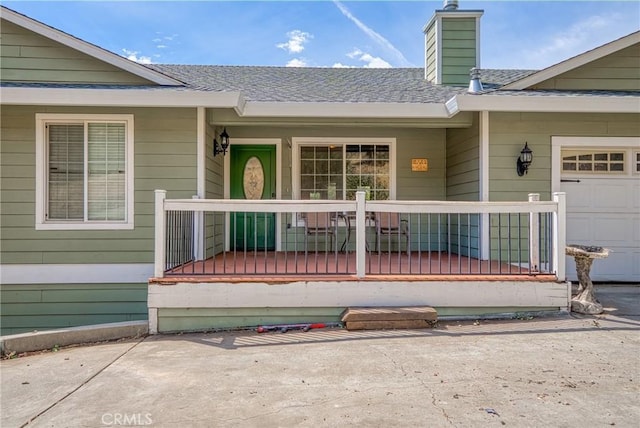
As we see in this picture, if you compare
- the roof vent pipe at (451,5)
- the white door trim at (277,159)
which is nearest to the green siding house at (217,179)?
the white door trim at (277,159)

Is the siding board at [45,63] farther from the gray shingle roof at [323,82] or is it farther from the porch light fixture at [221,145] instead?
the porch light fixture at [221,145]

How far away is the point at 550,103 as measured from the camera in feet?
17.5

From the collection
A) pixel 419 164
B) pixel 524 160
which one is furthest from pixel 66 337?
pixel 524 160

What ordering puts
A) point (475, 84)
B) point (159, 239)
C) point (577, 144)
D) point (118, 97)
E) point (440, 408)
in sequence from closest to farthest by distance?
point (440, 408) → point (159, 239) → point (118, 97) → point (577, 144) → point (475, 84)

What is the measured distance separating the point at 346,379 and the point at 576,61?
585 cm

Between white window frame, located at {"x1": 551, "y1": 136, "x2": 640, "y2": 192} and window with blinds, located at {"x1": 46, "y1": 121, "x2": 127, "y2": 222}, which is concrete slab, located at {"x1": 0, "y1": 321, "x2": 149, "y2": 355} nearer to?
window with blinds, located at {"x1": 46, "y1": 121, "x2": 127, "y2": 222}

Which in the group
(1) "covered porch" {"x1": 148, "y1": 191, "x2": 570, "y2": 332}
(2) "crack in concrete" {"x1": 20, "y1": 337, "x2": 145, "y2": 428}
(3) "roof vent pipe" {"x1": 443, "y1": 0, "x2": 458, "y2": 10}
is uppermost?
(3) "roof vent pipe" {"x1": 443, "y1": 0, "x2": 458, "y2": 10}

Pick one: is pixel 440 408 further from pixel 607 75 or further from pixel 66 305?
pixel 607 75

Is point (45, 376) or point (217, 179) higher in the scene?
point (217, 179)

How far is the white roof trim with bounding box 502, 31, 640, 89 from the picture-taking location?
19.0 ft

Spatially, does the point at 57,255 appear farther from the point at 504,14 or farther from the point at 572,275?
the point at 504,14

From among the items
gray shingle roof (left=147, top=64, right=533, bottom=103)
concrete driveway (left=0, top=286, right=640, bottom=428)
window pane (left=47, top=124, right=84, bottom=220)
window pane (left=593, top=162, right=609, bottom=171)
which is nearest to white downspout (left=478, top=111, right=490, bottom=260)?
gray shingle roof (left=147, top=64, right=533, bottom=103)

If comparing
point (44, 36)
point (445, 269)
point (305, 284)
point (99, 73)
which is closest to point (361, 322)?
point (305, 284)

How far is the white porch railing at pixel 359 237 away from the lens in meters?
4.18
